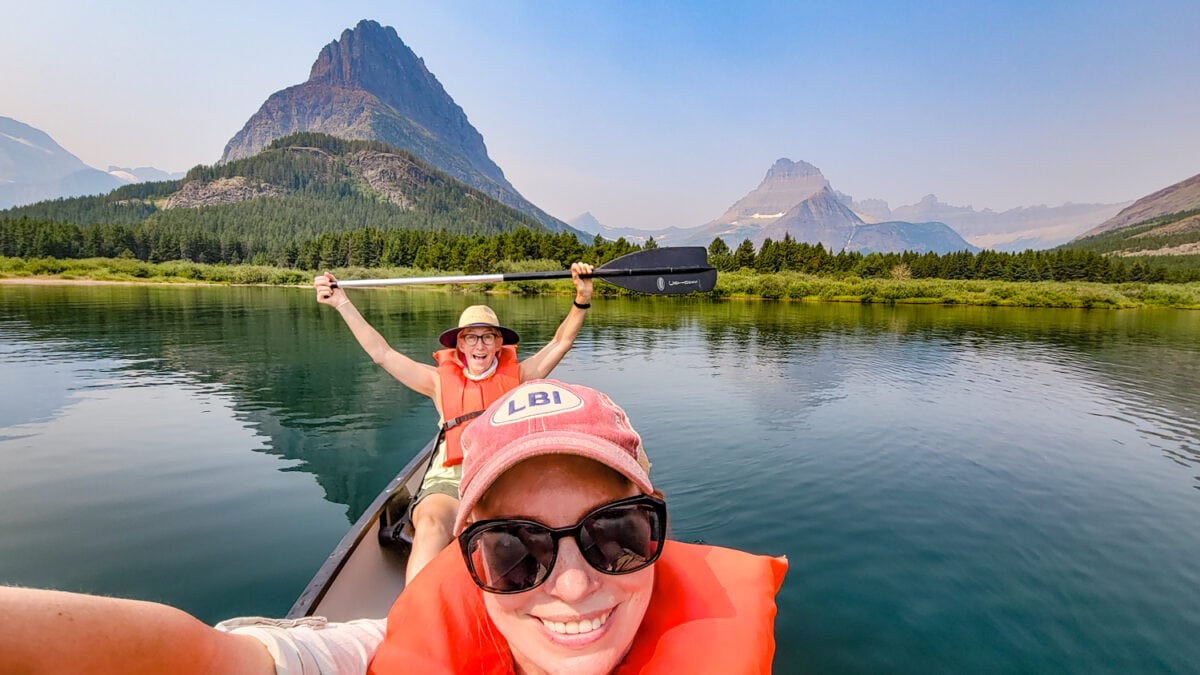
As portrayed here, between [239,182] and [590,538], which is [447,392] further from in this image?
[239,182]

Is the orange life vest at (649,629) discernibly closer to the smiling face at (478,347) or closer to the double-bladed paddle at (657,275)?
the smiling face at (478,347)

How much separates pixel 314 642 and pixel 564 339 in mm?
3649

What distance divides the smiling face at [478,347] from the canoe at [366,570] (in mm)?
1571

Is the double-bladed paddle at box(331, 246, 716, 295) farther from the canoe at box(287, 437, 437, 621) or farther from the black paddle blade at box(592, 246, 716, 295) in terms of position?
the canoe at box(287, 437, 437, 621)

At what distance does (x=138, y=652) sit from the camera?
0.85m

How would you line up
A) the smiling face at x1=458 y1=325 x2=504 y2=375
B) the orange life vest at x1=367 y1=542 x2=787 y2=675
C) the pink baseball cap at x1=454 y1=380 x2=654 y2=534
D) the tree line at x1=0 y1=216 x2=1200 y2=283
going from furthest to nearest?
the tree line at x1=0 y1=216 x2=1200 y2=283
the smiling face at x1=458 y1=325 x2=504 y2=375
the orange life vest at x1=367 y1=542 x2=787 y2=675
the pink baseball cap at x1=454 y1=380 x2=654 y2=534

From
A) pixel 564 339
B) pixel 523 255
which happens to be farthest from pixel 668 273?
pixel 523 255

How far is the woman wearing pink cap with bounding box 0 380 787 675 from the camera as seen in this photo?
4.04 ft

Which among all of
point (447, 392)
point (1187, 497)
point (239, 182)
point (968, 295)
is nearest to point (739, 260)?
point (968, 295)

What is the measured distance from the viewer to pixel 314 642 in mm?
1383

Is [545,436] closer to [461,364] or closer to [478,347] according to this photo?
[478,347]

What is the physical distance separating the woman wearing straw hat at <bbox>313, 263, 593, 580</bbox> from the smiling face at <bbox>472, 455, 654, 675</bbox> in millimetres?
2958

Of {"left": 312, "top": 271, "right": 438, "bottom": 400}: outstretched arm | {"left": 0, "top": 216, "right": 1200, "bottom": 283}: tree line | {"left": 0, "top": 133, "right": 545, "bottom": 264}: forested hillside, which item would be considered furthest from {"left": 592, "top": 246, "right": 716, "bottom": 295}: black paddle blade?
{"left": 0, "top": 133, "right": 545, "bottom": 264}: forested hillside

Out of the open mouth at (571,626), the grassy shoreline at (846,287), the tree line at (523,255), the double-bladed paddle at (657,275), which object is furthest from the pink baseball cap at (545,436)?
the tree line at (523,255)
